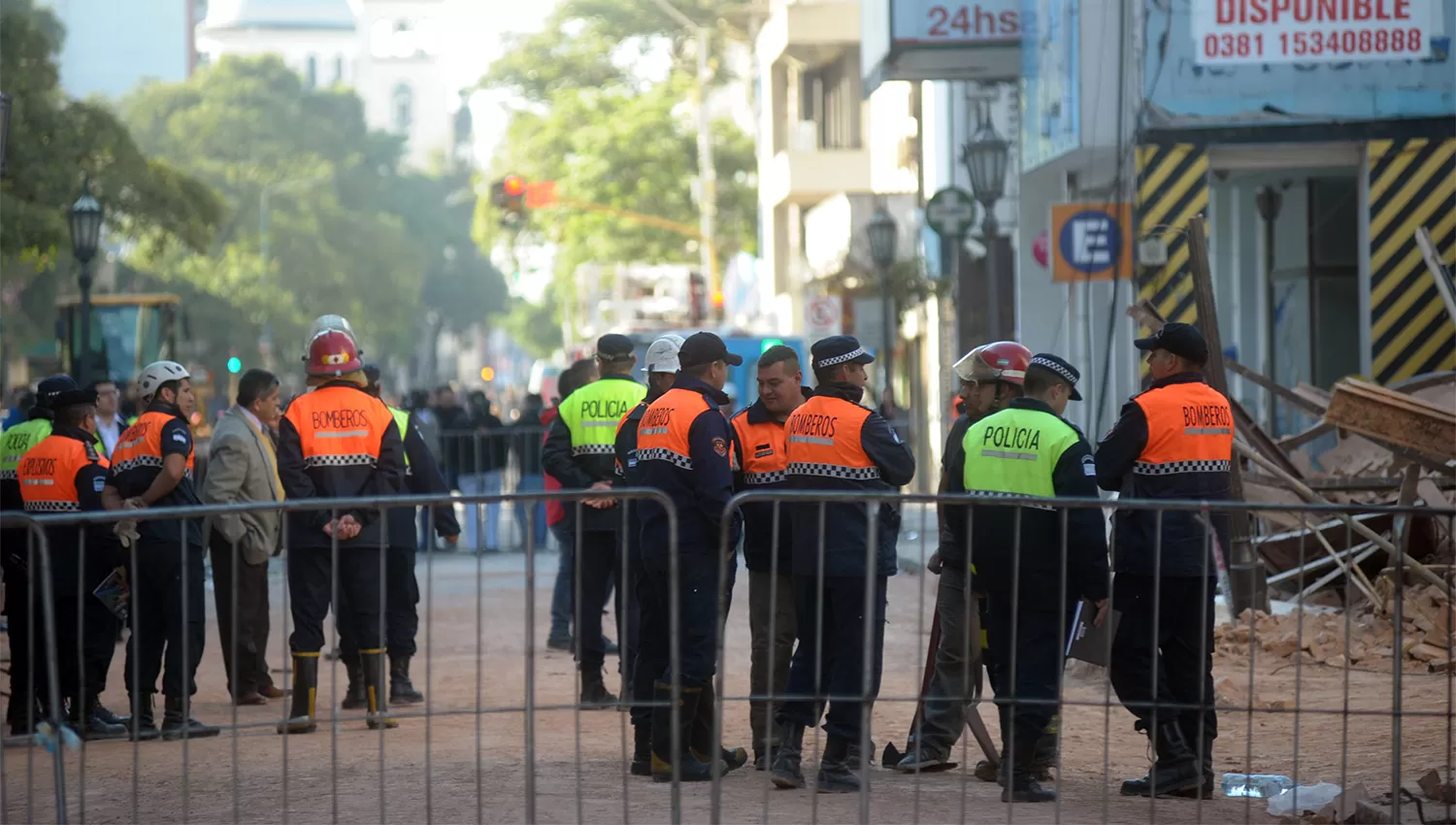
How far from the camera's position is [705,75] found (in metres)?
46.0

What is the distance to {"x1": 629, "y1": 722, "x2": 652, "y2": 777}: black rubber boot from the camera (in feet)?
27.1

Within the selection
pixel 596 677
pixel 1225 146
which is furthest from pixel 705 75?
pixel 596 677

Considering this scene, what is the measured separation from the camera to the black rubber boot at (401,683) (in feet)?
33.7

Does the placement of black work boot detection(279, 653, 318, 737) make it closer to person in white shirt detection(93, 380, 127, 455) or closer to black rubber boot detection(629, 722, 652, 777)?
black rubber boot detection(629, 722, 652, 777)

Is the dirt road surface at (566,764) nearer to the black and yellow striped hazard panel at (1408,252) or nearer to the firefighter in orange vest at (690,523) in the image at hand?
the firefighter in orange vest at (690,523)

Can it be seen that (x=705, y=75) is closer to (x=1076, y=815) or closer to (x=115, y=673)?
(x=115, y=673)

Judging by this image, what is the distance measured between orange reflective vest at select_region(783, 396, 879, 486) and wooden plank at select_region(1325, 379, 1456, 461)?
4.62 metres

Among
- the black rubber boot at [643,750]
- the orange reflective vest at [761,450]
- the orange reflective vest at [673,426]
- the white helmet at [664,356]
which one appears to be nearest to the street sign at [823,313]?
the white helmet at [664,356]

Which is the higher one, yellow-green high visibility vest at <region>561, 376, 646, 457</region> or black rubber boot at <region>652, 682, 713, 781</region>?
yellow-green high visibility vest at <region>561, 376, 646, 457</region>

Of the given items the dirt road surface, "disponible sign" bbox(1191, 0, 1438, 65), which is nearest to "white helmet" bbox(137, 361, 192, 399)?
the dirt road surface

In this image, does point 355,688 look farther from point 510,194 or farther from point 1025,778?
point 510,194

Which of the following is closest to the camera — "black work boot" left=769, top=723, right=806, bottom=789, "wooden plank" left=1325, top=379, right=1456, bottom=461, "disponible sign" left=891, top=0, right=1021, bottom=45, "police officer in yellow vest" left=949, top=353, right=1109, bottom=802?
"police officer in yellow vest" left=949, top=353, right=1109, bottom=802

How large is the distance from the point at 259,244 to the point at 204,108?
21.0 ft

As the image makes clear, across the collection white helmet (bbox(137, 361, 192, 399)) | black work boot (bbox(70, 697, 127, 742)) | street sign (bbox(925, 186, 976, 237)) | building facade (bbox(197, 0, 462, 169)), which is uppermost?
building facade (bbox(197, 0, 462, 169))
